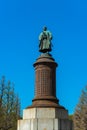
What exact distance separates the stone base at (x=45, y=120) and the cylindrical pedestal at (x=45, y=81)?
0.53 m

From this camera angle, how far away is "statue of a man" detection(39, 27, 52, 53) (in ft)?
70.8

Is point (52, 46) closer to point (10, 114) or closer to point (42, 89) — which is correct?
point (42, 89)

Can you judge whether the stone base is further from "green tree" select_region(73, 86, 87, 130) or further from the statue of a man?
"green tree" select_region(73, 86, 87, 130)

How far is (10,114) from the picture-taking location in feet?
124

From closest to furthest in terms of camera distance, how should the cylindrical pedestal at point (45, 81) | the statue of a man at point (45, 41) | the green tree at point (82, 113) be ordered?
1. the cylindrical pedestal at point (45, 81)
2. the statue of a man at point (45, 41)
3. the green tree at point (82, 113)

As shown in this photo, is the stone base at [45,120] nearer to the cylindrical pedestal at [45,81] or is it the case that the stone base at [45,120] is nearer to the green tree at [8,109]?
the cylindrical pedestal at [45,81]

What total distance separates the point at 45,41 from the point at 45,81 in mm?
2598

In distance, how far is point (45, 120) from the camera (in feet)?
62.8

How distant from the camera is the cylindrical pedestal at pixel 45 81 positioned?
20.2 meters

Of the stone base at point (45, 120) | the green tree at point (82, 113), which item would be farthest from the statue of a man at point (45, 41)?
the green tree at point (82, 113)

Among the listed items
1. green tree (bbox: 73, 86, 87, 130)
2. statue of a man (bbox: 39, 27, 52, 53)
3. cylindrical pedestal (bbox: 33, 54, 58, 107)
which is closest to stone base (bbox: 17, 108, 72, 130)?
cylindrical pedestal (bbox: 33, 54, 58, 107)

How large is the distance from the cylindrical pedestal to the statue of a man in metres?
0.52

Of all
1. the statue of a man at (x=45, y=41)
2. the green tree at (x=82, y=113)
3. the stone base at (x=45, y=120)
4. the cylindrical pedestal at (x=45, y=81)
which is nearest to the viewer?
the stone base at (x=45, y=120)

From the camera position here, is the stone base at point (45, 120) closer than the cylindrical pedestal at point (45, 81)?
Yes
